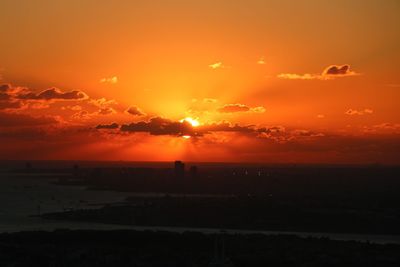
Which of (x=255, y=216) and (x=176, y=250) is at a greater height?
(x=255, y=216)

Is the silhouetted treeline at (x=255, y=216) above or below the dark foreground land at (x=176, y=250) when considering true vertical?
above

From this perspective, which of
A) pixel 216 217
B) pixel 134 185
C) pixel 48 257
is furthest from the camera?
pixel 134 185

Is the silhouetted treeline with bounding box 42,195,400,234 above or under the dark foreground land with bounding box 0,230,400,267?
above

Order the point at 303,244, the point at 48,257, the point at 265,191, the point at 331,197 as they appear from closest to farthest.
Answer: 1. the point at 48,257
2. the point at 303,244
3. the point at 331,197
4. the point at 265,191

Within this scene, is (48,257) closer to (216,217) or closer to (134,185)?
(216,217)

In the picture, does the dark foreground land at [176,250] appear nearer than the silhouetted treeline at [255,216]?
Yes

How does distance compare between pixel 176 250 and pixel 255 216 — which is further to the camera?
pixel 255 216

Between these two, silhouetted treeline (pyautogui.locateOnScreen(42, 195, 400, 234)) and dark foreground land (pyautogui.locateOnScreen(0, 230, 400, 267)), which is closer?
dark foreground land (pyautogui.locateOnScreen(0, 230, 400, 267))

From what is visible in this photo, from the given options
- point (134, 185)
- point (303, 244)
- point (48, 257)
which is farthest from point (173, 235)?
point (134, 185)
